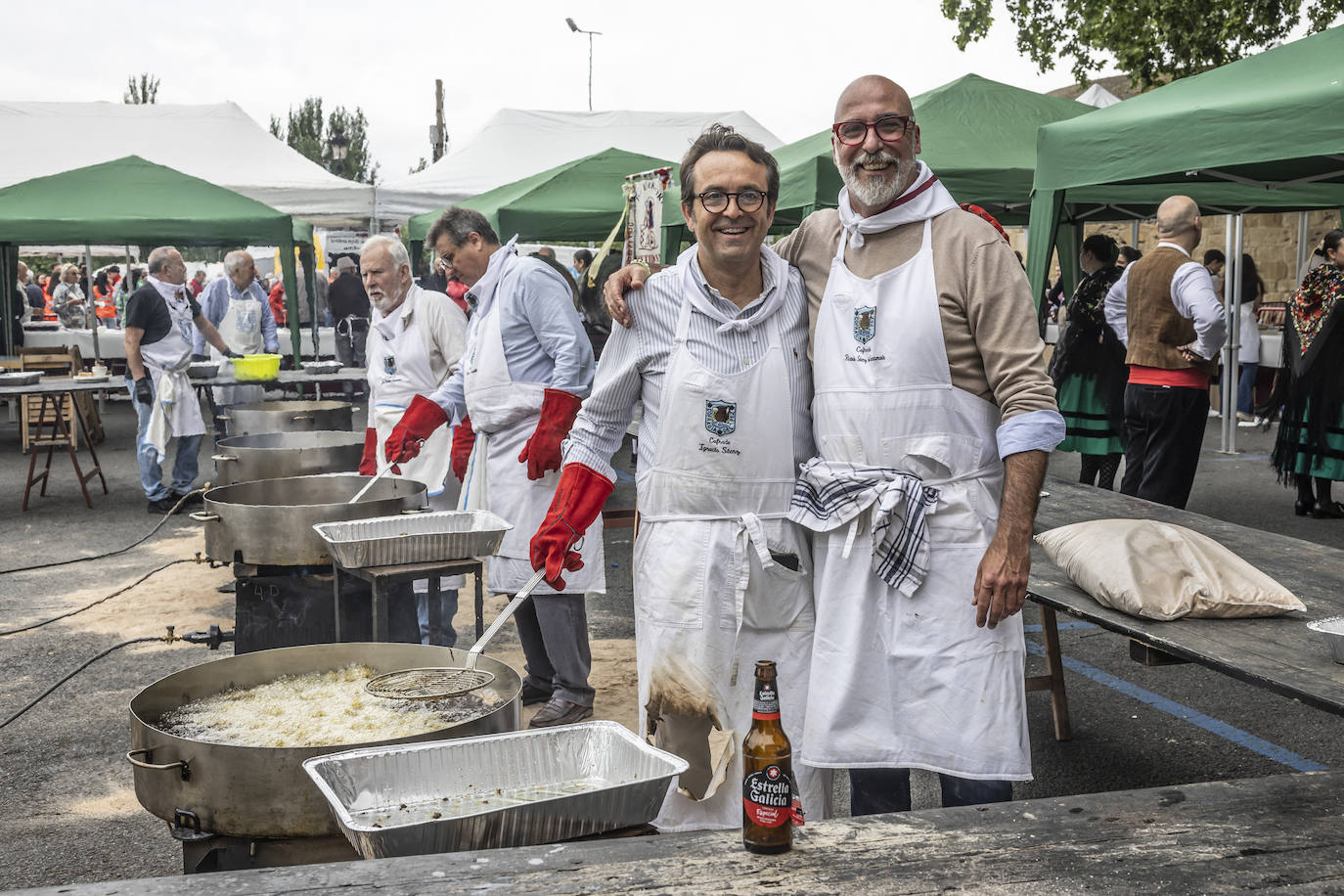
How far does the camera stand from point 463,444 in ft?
17.0

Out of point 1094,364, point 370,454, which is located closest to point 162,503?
point 370,454

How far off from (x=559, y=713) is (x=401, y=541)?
1.25 meters

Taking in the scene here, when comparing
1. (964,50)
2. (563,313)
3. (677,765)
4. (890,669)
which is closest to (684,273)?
(890,669)

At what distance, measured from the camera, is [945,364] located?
238 cm

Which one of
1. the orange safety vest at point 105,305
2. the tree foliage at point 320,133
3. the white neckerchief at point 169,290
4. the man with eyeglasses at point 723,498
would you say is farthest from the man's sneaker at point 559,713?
the tree foliage at point 320,133

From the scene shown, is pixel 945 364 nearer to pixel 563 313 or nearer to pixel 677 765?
pixel 677 765

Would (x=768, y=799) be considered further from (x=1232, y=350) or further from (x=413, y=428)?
(x=1232, y=350)

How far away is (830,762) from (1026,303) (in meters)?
1.01

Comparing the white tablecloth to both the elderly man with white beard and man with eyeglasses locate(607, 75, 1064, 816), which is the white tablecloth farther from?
man with eyeglasses locate(607, 75, 1064, 816)

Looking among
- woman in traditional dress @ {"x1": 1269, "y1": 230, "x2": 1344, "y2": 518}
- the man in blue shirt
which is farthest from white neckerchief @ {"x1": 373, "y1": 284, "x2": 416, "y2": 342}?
the man in blue shirt

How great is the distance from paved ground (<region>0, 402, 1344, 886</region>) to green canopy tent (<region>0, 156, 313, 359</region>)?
→ 15.0 ft

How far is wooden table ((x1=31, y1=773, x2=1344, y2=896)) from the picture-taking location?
1630 millimetres

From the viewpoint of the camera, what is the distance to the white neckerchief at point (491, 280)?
185 inches

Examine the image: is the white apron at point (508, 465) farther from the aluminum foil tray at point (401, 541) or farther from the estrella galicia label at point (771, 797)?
the estrella galicia label at point (771, 797)
